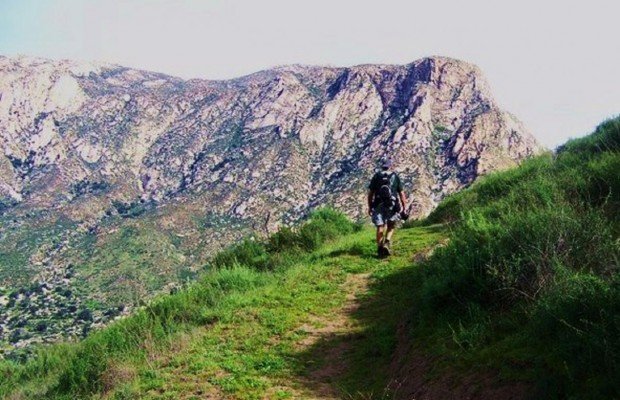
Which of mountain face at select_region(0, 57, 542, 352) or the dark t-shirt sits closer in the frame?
the dark t-shirt

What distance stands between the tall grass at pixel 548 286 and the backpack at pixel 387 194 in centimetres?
340

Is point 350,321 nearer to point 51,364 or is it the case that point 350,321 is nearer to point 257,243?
point 51,364

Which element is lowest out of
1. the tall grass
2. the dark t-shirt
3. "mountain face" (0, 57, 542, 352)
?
"mountain face" (0, 57, 542, 352)

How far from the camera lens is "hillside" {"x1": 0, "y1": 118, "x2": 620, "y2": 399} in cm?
486

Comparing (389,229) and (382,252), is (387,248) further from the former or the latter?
(389,229)

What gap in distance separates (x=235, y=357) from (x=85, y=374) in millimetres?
2549

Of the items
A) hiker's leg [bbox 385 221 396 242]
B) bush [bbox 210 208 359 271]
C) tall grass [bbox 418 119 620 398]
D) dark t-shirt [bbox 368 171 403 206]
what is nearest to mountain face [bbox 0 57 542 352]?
bush [bbox 210 208 359 271]

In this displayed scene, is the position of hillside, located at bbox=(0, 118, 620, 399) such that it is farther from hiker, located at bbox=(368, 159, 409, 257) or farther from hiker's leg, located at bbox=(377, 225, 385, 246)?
hiker, located at bbox=(368, 159, 409, 257)

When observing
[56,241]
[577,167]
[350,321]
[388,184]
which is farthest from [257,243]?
[56,241]

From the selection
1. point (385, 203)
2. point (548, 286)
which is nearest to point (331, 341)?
point (548, 286)

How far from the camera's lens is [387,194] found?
43.3ft

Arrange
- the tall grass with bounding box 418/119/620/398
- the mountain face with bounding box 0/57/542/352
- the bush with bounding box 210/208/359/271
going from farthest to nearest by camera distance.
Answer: the mountain face with bounding box 0/57/542/352 → the bush with bounding box 210/208/359/271 → the tall grass with bounding box 418/119/620/398

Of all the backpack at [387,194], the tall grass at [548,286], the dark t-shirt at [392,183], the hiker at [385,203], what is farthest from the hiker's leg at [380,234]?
the tall grass at [548,286]

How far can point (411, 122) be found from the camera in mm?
171875
